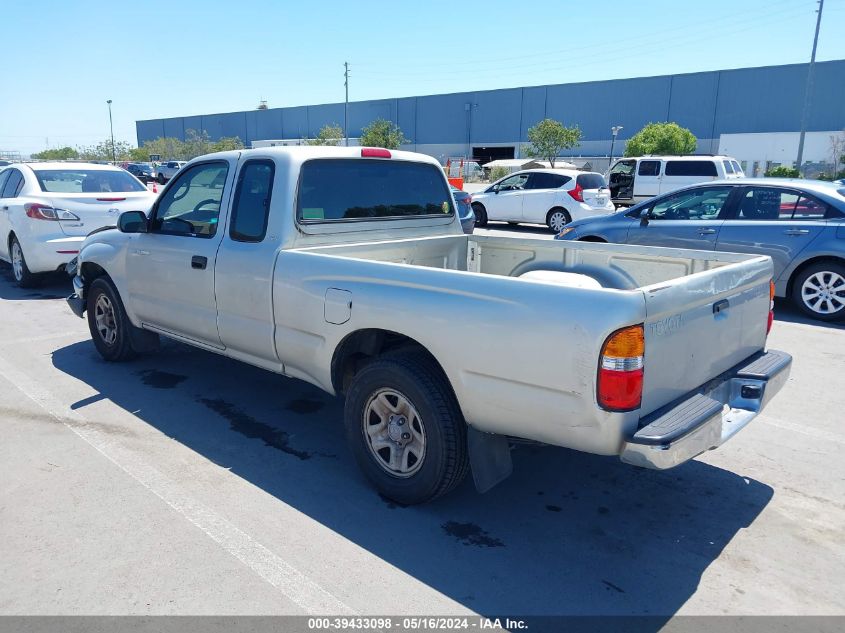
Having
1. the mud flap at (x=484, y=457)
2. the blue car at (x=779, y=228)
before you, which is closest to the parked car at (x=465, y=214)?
the blue car at (x=779, y=228)

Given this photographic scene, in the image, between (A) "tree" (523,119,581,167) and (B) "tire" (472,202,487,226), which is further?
(A) "tree" (523,119,581,167)

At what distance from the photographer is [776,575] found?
3.07 meters

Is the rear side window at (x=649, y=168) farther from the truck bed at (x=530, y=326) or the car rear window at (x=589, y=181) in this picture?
the truck bed at (x=530, y=326)

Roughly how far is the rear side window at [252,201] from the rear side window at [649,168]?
66.3 ft

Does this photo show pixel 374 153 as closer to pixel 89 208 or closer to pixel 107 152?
pixel 89 208

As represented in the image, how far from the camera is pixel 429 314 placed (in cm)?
328

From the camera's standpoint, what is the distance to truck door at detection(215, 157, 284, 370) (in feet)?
14.0

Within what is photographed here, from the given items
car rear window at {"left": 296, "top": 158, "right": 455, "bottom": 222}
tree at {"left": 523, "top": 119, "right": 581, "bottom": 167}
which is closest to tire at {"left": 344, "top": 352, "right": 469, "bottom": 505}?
car rear window at {"left": 296, "top": 158, "right": 455, "bottom": 222}

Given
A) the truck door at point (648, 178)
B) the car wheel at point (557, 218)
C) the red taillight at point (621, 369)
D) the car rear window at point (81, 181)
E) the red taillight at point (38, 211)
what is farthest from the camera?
the truck door at point (648, 178)

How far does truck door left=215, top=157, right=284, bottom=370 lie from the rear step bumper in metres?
2.45

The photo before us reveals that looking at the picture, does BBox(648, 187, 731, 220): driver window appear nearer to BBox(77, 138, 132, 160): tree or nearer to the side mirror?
the side mirror

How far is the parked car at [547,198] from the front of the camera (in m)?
16.7

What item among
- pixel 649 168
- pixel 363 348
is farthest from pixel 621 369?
pixel 649 168

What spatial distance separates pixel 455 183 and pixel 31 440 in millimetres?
18704
